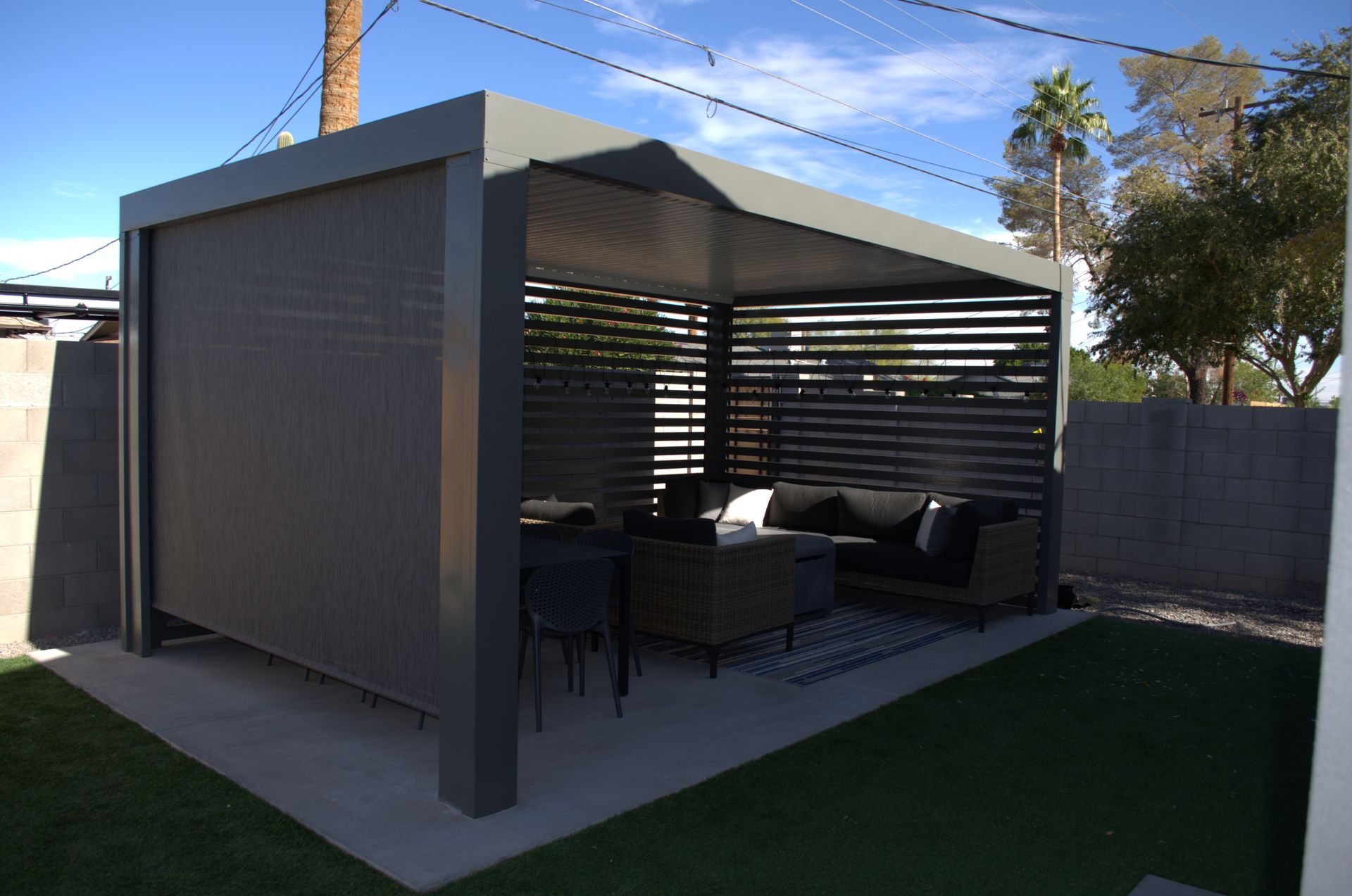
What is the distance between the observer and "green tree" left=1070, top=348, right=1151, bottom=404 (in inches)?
1021

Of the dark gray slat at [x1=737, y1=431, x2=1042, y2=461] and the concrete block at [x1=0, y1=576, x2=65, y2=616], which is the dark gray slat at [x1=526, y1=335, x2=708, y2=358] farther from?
the concrete block at [x1=0, y1=576, x2=65, y2=616]

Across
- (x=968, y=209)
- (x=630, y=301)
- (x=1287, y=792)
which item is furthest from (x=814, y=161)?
(x=1287, y=792)

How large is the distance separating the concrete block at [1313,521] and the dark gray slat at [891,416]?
2.35 m

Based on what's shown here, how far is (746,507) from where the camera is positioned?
8344mm

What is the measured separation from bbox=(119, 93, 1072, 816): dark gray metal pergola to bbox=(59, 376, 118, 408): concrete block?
40 centimetres

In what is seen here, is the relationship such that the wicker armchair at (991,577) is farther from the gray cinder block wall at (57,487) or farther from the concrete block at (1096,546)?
the gray cinder block wall at (57,487)

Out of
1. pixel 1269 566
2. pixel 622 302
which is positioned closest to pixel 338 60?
pixel 622 302

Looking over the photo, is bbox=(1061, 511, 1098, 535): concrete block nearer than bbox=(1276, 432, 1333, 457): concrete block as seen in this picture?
No

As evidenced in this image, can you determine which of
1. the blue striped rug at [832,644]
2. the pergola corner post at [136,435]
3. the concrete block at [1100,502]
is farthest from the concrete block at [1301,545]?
the pergola corner post at [136,435]

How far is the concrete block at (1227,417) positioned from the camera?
26.8 feet

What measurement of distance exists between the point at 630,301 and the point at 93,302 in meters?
5.74

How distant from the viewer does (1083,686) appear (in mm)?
5426

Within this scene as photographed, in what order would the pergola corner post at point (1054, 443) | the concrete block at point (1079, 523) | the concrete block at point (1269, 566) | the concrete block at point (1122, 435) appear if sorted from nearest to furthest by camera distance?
the pergola corner post at point (1054, 443) → the concrete block at point (1269, 566) → the concrete block at point (1122, 435) → the concrete block at point (1079, 523)

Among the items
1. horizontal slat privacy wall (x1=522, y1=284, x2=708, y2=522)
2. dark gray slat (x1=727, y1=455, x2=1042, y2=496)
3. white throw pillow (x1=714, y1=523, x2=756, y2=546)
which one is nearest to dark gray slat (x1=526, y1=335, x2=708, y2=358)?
horizontal slat privacy wall (x1=522, y1=284, x2=708, y2=522)
